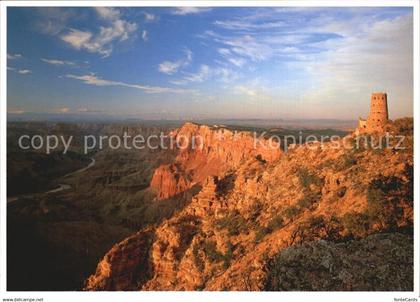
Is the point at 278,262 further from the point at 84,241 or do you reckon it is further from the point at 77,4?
the point at 84,241

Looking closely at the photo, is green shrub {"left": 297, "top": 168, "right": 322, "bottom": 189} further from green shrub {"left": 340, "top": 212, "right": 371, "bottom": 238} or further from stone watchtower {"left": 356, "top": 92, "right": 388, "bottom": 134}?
stone watchtower {"left": 356, "top": 92, "right": 388, "bottom": 134}

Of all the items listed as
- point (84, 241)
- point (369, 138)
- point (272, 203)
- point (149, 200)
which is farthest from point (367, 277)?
point (149, 200)

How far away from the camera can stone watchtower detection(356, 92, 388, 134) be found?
11.1 metres

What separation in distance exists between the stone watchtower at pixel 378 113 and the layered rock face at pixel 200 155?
13830mm

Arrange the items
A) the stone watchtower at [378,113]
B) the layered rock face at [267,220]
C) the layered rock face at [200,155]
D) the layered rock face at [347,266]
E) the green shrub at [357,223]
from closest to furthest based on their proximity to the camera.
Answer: the layered rock face at [347,266] → the green shrub at [357,223] → the layered rock face at [267,220] → the stone watchtower at [378,113] → the layered rock face at [200,155]

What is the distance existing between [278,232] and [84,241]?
17.0 metres

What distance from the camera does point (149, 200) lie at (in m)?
35.7

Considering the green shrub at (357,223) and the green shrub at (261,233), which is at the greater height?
the green shrub at (357,223)

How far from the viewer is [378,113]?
11250 millimetres

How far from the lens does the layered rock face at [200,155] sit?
1267 inches

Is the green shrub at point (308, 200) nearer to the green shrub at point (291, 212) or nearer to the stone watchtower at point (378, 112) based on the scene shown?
the green shrub at point (291, 212)

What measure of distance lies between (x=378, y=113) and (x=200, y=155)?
34.3 m
